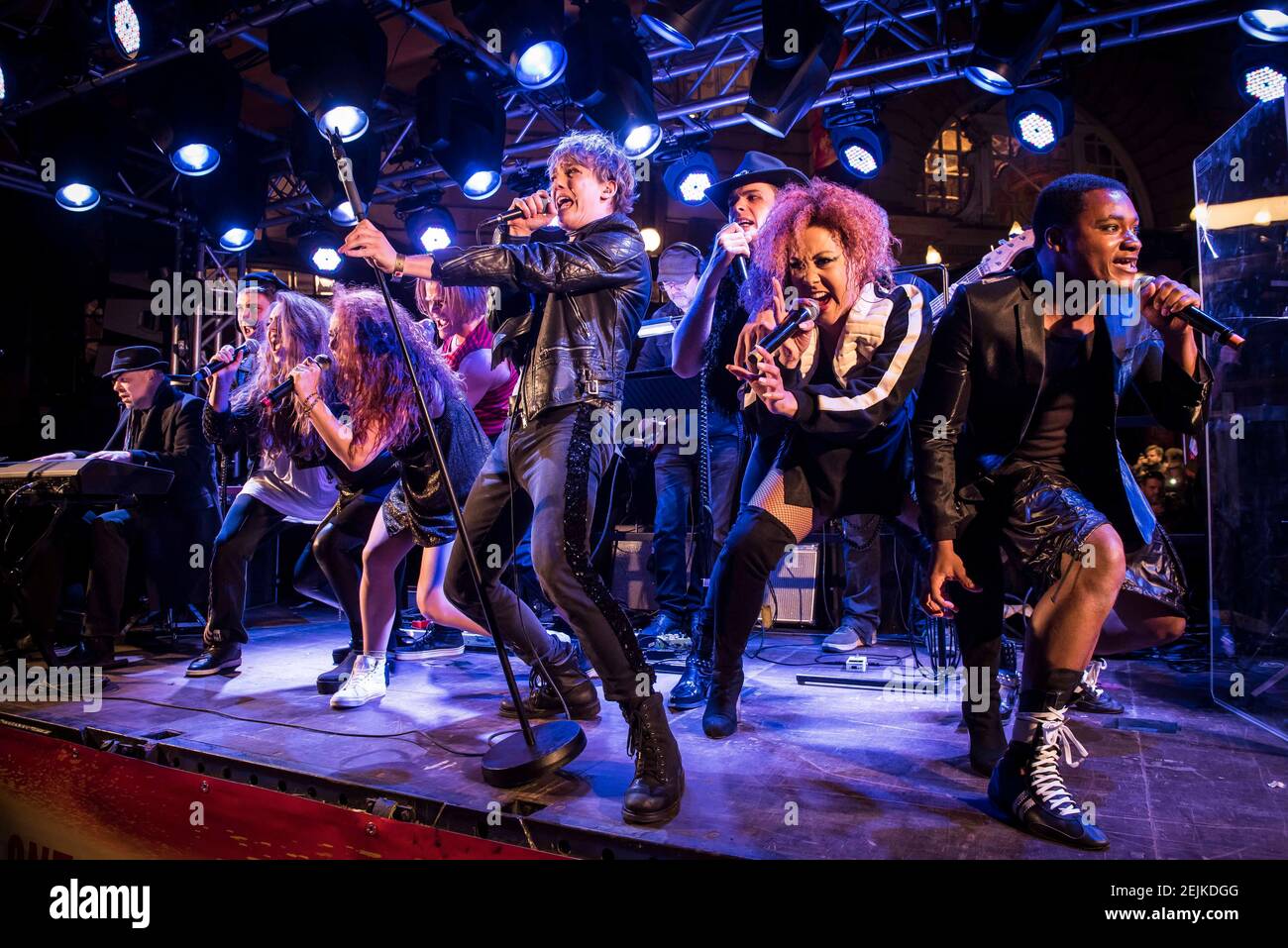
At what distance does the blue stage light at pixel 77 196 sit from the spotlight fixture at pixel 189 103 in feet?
4.28

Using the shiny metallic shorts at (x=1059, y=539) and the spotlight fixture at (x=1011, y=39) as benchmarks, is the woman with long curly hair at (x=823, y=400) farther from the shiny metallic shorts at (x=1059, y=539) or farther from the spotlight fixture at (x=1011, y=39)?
the spotlight fixture at (x=1011, y=39)

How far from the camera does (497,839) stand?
2.27 metres

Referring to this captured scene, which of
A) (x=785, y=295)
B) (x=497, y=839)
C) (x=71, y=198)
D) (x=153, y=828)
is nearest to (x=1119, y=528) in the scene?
(x=785, y=295)

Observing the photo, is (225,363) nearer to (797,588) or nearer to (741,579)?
(741,579)

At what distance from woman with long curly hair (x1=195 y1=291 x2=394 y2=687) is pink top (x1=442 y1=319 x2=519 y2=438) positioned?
681 millimetres

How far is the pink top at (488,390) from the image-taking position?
14.6 ft

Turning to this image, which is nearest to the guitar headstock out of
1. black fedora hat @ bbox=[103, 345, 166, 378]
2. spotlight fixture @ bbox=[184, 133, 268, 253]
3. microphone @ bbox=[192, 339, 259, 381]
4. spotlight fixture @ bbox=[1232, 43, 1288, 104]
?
spotlight fixture @ bbox=[1232, 43, 1288, 104]

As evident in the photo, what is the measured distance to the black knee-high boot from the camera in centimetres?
290

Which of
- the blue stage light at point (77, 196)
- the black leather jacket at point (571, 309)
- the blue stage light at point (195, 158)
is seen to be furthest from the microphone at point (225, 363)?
the blue stage light at point (77, 196)

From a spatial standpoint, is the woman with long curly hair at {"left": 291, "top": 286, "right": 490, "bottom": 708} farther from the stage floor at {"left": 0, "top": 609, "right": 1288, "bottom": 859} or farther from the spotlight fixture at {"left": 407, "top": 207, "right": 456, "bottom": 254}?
the spotlight fixture at {"left": 407, "top": 207, "right": 456, "bottom": 254}

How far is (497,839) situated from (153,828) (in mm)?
1651

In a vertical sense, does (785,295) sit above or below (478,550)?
above
